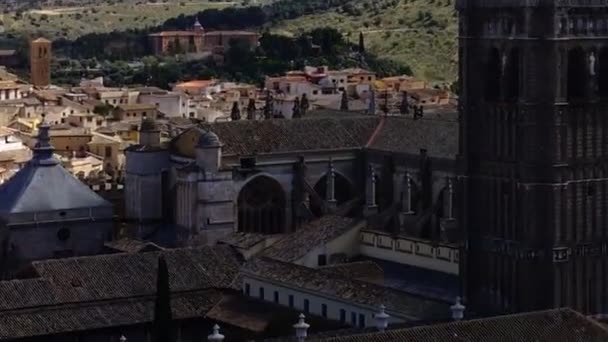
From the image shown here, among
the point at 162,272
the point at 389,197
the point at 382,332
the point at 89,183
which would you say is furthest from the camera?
the point at 89,183

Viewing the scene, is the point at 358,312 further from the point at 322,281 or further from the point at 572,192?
the point at 572,192

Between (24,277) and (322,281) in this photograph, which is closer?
(322,281)

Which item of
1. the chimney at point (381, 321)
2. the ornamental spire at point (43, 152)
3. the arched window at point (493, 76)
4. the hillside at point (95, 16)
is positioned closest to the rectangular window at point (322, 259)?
the arched window at point (493, 76)

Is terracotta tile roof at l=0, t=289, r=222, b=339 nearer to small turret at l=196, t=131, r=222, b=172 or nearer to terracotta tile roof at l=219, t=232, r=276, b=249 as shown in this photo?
terracotta tile roof at l=219, t=232, r=276, b=249

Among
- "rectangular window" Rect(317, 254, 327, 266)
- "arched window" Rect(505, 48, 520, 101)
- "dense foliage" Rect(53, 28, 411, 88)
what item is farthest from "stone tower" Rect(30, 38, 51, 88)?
"arched window" Rect(505, 48, 520, 101)

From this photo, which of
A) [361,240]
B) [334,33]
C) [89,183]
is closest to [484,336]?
[361,240]

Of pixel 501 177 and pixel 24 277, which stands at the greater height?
pixel 501 177
